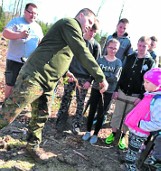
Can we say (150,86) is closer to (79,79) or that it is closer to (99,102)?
(99,102)

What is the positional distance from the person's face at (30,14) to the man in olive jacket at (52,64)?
5.09 feet

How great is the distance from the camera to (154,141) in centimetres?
343

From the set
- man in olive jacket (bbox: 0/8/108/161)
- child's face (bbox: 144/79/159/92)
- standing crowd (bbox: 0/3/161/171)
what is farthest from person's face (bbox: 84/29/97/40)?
child's face (bbox: 144/79/159/92)

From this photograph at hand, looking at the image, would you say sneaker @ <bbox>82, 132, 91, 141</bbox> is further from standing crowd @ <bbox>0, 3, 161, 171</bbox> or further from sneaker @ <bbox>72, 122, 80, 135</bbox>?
sneaker @ <bbox>72, 122, 80, 135</bbox>

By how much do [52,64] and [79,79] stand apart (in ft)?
4.87

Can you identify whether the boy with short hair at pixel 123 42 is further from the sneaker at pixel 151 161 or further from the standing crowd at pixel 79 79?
the sneaker at pixel 151 161

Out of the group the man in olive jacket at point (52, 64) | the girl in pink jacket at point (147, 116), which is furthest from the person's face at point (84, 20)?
the girl in pink jacket at point (147, 116)

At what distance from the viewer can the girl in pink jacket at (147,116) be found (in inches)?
133

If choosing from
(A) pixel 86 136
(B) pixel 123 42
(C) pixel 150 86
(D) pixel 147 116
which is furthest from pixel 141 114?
(B) pixel 123 42

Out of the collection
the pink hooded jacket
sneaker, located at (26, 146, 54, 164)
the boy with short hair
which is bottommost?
sneaker, located at (26, 146, 54, 164)

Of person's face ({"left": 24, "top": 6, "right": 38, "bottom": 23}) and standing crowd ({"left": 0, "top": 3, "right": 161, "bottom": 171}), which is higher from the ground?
person's face ({"left": 24, "top": 6, "right": 38, "bottom": 23})

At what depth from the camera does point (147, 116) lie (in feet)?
11.4

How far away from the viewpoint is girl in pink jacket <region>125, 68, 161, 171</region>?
3389mm

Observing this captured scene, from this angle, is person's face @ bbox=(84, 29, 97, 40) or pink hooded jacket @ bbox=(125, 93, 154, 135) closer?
pink hooded jacket @ bbox=(125, 93, 154, 135)
